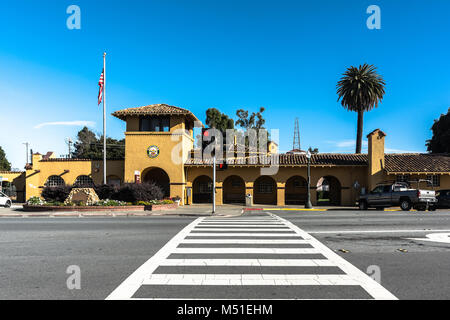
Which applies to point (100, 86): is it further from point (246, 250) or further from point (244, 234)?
point (246, 250)

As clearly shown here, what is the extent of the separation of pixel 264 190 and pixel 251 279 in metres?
26.2

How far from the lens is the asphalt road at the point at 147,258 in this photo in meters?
5.26

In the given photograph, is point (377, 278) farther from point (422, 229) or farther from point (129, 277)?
point (422, 229)

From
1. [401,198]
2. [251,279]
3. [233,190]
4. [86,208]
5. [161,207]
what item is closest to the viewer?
[251,279]

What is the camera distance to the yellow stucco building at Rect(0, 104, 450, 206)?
26938 millimetres

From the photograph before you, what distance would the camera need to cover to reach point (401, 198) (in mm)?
21516

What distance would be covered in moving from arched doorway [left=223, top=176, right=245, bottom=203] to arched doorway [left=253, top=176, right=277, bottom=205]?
1.44 metres

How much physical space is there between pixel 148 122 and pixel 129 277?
22.8m

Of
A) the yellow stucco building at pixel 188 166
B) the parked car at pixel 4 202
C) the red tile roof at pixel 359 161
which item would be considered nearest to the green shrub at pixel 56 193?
the yellow stucco building at pixel 188 166

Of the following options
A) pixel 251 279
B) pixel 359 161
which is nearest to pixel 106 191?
pixel 251 279

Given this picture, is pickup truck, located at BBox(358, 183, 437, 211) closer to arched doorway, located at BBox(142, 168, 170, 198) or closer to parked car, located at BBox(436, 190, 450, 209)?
parked car, located at BBox(436, 190, 450, 209)
